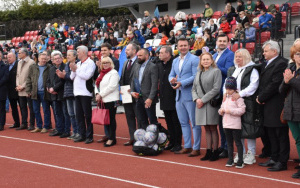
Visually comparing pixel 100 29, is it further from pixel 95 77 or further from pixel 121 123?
pixel 95 77

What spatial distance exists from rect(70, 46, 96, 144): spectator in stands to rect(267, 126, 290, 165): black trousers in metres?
4.25

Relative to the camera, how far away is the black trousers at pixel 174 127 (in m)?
9.18

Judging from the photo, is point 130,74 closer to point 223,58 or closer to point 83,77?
point 83,77

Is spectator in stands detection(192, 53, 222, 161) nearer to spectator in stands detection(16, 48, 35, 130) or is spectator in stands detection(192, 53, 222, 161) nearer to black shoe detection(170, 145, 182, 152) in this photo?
black shoe detection(170, 145, 182, 152)

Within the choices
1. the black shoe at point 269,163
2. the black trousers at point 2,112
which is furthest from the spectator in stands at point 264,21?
the black shoe at point 269,163

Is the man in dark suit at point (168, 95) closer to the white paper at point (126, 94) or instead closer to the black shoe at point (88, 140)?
the white paper at point (126, 94)

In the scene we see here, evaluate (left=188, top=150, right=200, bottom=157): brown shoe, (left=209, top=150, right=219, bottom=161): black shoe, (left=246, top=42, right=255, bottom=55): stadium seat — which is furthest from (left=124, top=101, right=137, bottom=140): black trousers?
(left=246, top=42, right=255, bottom=55): stadium seat

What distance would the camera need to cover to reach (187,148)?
8906mm

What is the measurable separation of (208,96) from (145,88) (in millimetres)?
1718

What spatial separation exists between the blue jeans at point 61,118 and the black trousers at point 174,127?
2.96 m

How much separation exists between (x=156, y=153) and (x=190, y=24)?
14043 millimetres

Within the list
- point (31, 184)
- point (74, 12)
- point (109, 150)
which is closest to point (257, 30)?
point (109, 150)

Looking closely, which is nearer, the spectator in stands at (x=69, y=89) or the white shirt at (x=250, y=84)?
the white shirt at (x=250, y=84)

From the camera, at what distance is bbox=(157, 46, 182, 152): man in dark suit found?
9.07m
